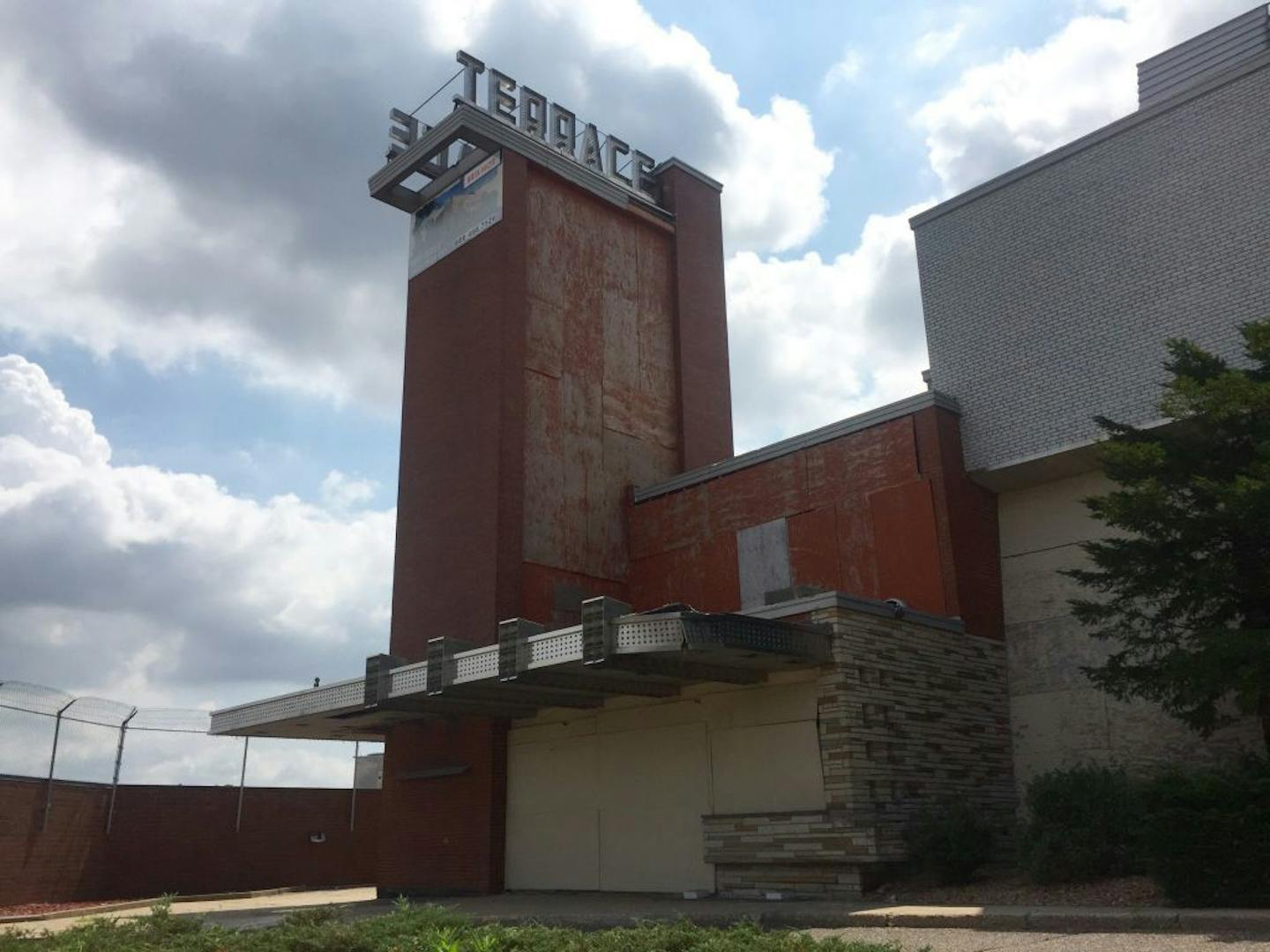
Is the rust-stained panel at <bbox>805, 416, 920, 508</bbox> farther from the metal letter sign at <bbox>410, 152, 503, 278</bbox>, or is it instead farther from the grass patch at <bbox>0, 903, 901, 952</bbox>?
the grass patch at <bbox>0, 903, 901, 952</bbox>

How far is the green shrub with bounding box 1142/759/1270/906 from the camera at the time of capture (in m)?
10.9

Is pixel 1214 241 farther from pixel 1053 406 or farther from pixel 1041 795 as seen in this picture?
pixel 1041 795

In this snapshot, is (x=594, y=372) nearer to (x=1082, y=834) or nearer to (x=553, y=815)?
(x=553, y=815)

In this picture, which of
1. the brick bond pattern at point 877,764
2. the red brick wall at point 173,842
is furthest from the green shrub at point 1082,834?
the red brick wall at point 173,842

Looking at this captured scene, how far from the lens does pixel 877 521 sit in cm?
2045

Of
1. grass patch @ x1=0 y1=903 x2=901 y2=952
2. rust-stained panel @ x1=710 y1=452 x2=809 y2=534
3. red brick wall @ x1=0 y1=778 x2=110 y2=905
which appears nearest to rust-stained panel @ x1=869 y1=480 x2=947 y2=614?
rust-stained panel @ x1=710 y1=452 x2=809 y2=534

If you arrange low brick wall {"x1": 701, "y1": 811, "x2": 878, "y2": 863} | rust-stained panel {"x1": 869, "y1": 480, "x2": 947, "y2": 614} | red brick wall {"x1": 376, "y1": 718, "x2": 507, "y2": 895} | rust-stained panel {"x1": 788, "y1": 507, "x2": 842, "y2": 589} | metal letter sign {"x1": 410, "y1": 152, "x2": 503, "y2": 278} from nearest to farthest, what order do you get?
low brick wall {"x1": 701, "y1": 811, "x2": 878, "y2": 863}, rust-stained panel {"x1": 869, "y1": 480, "x2": 947, "y2": 614}, rust-stained panel {"x1": 788, "y1": 507, "x2": 842, "y2": 589}, red brick wall {"x1": 376, "y1": 718, "x2": 507, "y2": 895}, metal letter sign {"x1": 410, "y1": 152, "x2": 503, "y2": 278}

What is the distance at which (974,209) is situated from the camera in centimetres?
2217

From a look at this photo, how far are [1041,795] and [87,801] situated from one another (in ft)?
62.0

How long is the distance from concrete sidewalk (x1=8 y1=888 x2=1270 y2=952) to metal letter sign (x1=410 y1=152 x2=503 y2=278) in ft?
48.2

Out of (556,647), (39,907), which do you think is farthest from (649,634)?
(39,907)

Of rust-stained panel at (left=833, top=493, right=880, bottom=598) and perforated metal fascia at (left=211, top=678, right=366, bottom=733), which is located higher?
rust-stained panel at (left=833, top=493, right=880, bottom=598)

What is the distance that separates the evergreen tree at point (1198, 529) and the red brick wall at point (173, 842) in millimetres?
19457

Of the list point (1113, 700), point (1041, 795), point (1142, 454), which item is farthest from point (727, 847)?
point (1142, 454)
